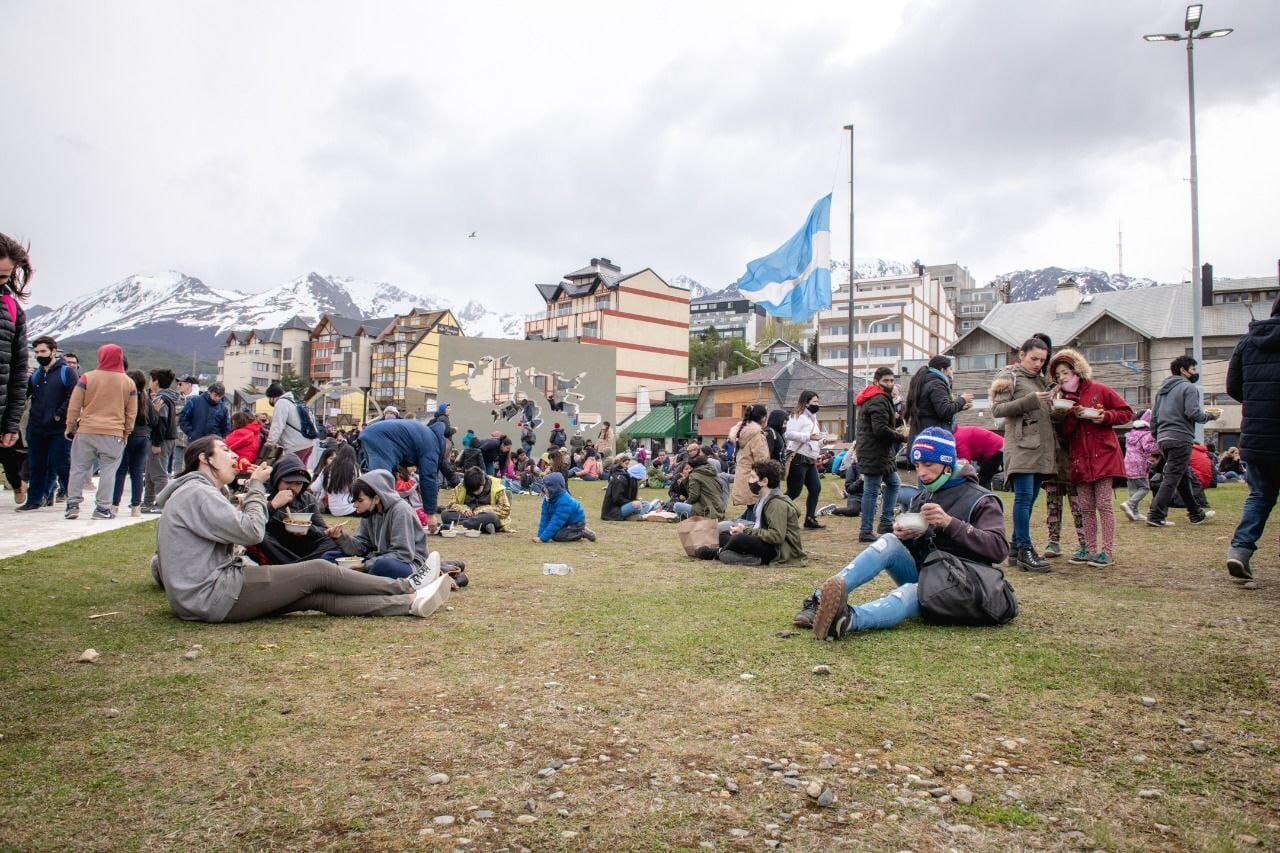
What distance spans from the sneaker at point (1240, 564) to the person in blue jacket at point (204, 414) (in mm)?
11673

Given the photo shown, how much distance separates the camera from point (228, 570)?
197 inches

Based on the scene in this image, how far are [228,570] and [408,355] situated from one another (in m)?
74.2

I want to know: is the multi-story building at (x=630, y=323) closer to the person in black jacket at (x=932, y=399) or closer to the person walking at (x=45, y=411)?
the person walking at (x=45, y=411)

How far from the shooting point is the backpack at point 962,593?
466cm

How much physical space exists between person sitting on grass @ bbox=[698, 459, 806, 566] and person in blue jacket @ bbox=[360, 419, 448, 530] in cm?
381

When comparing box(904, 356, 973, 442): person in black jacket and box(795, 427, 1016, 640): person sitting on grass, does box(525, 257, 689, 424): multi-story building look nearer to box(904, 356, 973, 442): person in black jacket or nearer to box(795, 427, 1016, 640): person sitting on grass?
box(904, 356, 973, 442): person in black jacket

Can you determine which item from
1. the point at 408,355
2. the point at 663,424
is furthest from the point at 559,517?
the point at 408,355

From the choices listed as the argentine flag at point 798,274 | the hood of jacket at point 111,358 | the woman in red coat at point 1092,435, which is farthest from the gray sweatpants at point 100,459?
the argentine flag at point 798,274

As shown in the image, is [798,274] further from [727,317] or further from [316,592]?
[727,317]

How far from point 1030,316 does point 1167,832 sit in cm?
5589

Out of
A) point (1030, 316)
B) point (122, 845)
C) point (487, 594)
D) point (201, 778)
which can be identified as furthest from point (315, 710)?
point (1030, 316)

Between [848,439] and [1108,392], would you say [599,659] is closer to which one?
[1108,392]

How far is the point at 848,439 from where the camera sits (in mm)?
29156

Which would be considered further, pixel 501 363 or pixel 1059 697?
pixel 501 363
